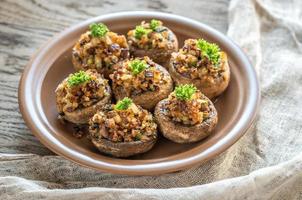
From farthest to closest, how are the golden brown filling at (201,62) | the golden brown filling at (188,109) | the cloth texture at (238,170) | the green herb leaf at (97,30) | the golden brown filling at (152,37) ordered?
the golden brown filling at (152,37), the green herb leaf at (97,30), the golden brown filling at (201,62), the golden brown filling at (188,109), the cloth texture at (238,170)

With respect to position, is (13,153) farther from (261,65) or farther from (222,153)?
(261,65)

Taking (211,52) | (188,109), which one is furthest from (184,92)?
(211,52)

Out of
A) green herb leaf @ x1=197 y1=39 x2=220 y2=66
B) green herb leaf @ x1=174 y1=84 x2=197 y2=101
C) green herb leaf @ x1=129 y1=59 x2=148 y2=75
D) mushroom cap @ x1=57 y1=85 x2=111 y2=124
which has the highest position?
green herb leaf @ x1=197 y1=39 x2=220 y2=66

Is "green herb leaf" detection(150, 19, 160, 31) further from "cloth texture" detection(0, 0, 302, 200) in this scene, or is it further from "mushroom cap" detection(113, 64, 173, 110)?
"cloth texture" detection(0, 0, 302, 200)

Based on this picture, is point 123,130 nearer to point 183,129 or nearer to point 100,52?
point 183,129

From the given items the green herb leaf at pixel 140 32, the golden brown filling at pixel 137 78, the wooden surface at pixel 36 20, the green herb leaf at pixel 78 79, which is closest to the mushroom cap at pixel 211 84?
the golden brown filling at pixel 137 78

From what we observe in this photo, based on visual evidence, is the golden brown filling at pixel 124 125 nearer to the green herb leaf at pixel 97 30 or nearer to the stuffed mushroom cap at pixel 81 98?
the stuffed mushroom cap at pixel 81 98

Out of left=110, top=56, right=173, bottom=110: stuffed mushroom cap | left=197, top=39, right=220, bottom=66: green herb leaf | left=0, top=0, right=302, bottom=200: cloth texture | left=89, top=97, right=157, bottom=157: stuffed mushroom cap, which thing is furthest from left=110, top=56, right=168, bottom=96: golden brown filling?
left=0, top=0, right=302, bottom=200: cloth texture
